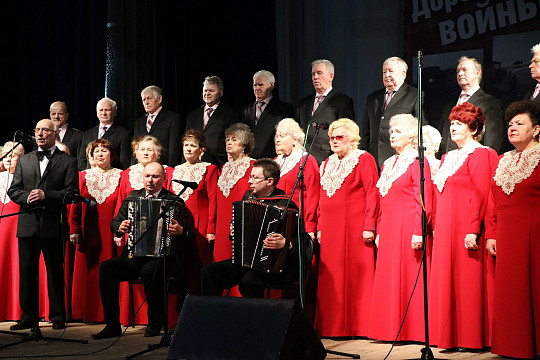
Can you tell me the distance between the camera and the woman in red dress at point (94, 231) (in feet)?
21.7

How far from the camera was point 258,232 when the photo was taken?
4965mm

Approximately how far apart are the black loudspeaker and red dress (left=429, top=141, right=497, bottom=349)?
4.63 feet

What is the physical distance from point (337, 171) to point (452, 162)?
3.01 ft

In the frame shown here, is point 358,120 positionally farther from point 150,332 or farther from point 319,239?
point 150,332

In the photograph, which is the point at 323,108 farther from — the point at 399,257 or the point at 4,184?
the point at 4,184

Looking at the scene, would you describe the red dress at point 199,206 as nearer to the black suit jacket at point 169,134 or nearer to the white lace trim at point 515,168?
the black suit jacket at point 169,134

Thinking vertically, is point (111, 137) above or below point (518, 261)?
above

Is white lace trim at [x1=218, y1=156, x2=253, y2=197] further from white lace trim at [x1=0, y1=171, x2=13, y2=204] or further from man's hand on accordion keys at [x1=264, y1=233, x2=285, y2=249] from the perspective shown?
white lace trim at [x1=0, y1=171, x2=13, y2=204]

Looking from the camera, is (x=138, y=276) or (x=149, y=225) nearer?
(x=149, y=225)

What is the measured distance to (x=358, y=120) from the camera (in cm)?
790

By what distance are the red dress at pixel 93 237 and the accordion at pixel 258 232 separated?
1.93m

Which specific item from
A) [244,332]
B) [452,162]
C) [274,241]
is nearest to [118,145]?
[274,241]

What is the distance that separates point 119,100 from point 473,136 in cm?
426

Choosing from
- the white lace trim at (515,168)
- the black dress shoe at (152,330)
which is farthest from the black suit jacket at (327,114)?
the black dress shoe at (152,330)
